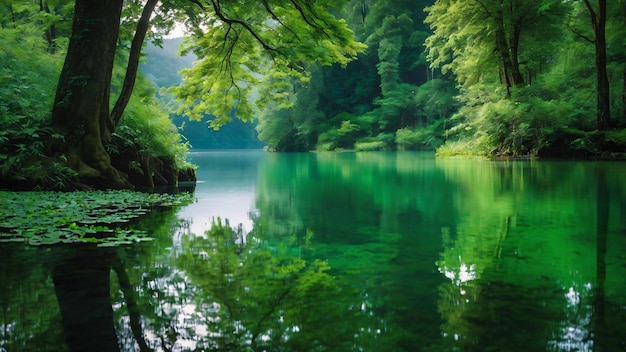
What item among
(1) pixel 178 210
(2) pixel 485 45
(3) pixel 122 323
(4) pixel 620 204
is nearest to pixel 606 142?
(2) pixel 485 45

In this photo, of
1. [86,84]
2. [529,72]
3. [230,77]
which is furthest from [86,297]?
[529,72]

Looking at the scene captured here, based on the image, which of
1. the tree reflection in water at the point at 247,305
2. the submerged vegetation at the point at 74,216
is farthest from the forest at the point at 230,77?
the tree reflection in water at the point at 247,305

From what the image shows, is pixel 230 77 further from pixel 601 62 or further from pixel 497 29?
pixel 601 62

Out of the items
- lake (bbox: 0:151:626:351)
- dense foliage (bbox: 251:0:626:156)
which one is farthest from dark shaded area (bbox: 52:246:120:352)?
dense foliage (bbox: 251:0:626:156)

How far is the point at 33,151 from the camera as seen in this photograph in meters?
7.97

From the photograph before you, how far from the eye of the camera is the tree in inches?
344

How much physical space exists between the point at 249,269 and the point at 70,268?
1.27 m

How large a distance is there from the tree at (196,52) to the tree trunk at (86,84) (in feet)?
0.05

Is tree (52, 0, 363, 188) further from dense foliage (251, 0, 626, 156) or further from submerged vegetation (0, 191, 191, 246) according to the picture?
dense foliage (251, 0, 626, 156)

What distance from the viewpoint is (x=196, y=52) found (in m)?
12.8

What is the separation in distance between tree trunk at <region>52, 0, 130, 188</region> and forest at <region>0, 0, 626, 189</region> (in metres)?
0.02

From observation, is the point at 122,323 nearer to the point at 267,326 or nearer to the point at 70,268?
the point at 267,326

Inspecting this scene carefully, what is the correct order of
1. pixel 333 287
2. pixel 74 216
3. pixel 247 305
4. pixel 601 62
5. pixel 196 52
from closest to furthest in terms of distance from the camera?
pixel 247 305 < pixel 333 287 < pixel 74 216 < pixel 196 52 < pixel 601 62

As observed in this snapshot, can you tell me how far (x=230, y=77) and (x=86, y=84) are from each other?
519 centimetres
